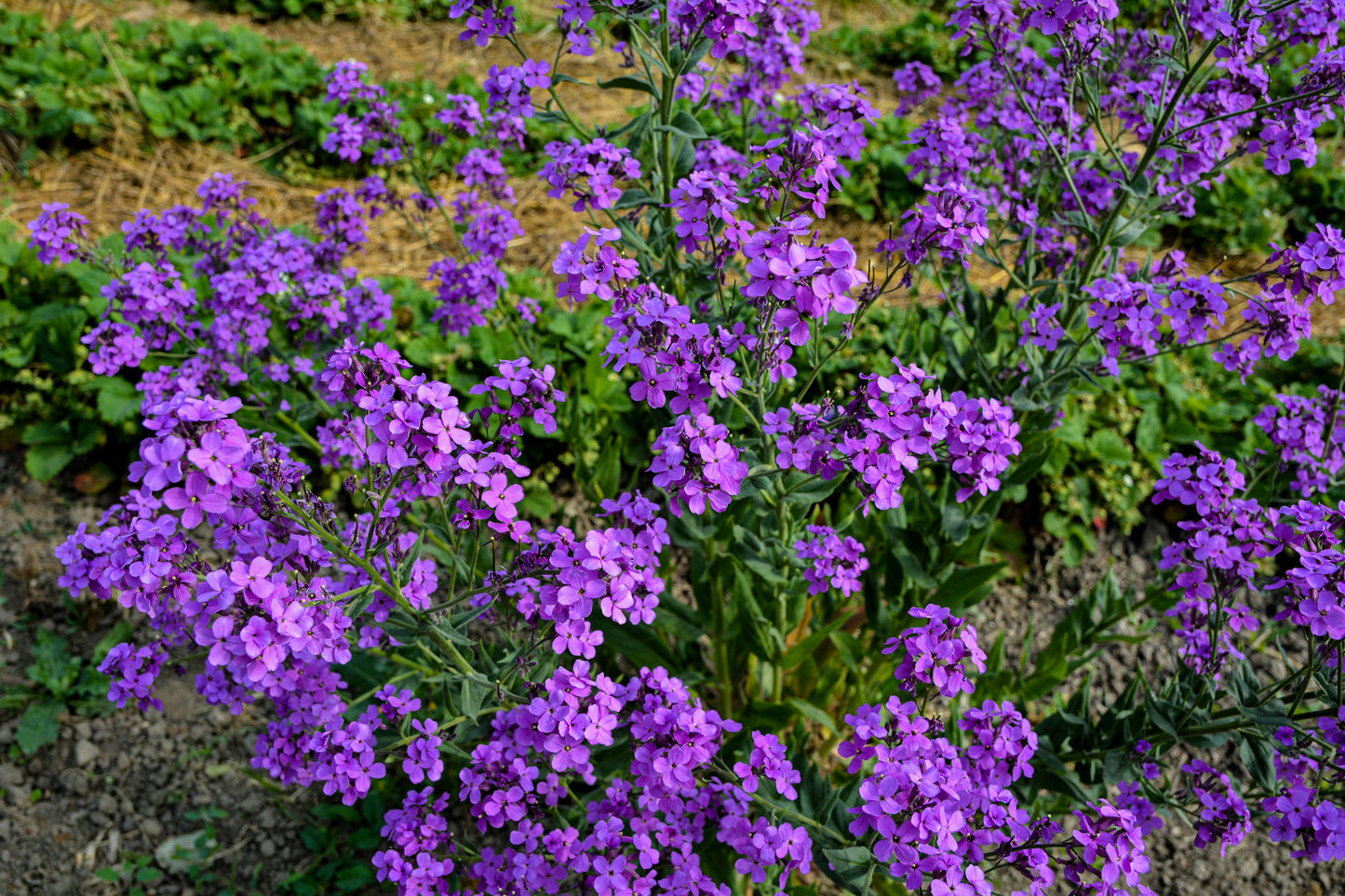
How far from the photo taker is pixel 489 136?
361 cm

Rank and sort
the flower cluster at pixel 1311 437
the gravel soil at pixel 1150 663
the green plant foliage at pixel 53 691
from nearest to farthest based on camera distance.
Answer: the flower cluster at pixel 1311 437, the gravel soil at pixel 1150 663, the green plant foliage at pixel 53 691

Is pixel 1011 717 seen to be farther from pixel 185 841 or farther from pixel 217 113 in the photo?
pixel 217 113

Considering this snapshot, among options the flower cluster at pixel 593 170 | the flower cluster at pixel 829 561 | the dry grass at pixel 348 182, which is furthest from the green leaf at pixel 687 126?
the dry grass at pixel 348 182

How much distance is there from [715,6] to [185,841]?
11.8 ft

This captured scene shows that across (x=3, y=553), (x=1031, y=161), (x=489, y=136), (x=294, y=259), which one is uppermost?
(x=1031, y=161)

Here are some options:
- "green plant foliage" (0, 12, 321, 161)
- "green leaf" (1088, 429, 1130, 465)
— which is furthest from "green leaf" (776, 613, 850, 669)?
"green plant foliage" (0, 12, 321, 161)

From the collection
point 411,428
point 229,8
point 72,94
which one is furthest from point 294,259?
point 229,8

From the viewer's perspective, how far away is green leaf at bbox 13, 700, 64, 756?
3635 mm

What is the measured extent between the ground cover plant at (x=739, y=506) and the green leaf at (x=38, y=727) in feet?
4.81

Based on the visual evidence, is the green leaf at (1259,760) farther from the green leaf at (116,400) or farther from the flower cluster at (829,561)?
the green leaf at (116,400)

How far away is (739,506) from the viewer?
2.78 metres

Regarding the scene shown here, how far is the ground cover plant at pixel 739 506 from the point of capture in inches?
77.3

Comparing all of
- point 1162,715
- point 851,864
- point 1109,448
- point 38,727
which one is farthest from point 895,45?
point 38,727

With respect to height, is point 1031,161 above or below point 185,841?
above
